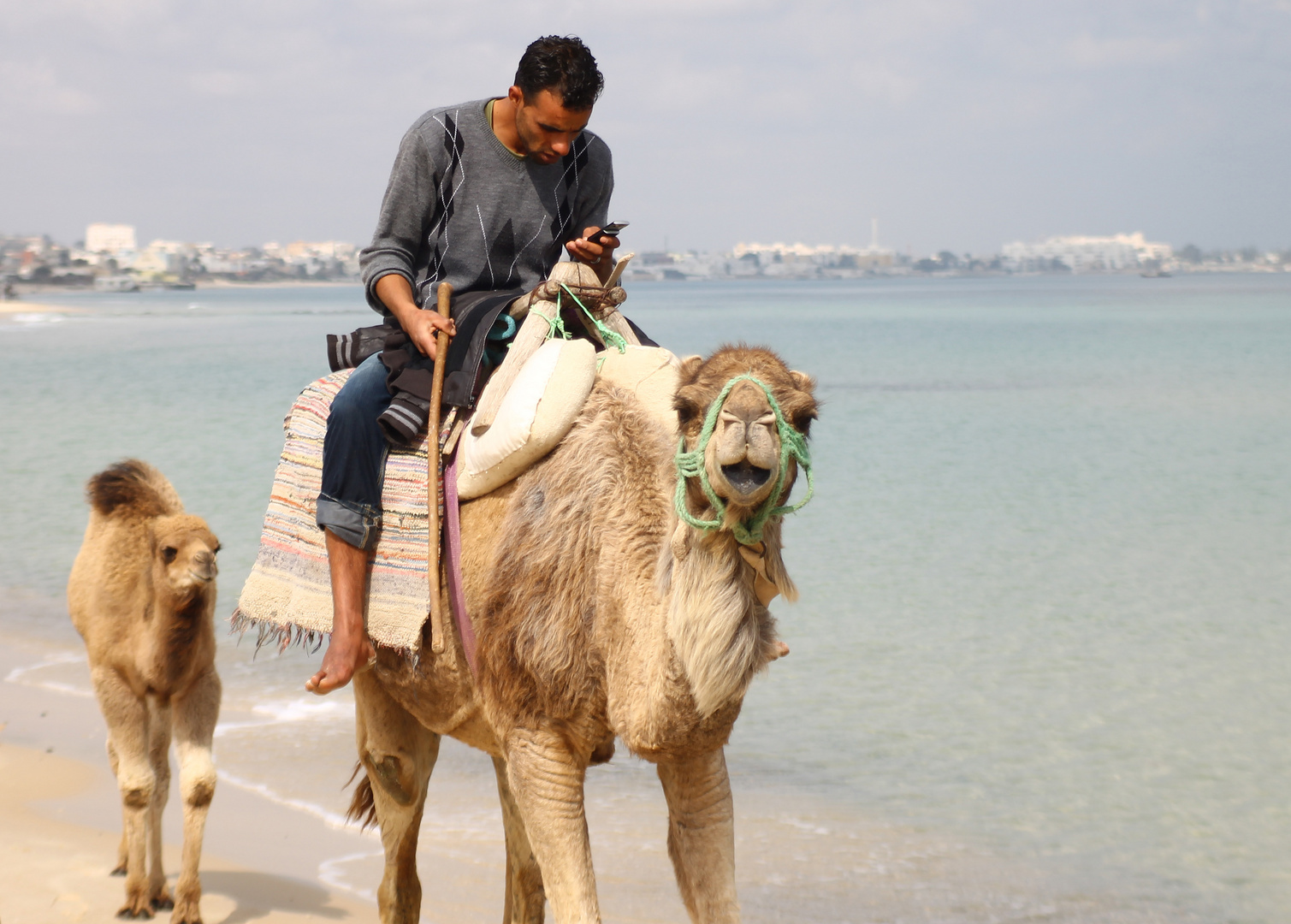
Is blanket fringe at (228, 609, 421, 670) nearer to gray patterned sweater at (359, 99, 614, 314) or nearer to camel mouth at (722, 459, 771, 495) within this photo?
gray patterned sweater at (359, 99, 614, 314)

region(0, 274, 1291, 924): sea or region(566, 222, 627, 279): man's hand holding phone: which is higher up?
region(566, 222, 627, 279): man's hand holding phone

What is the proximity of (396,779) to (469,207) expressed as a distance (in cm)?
192

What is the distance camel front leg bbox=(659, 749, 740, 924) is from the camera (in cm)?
328

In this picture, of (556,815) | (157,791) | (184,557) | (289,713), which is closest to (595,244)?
(556,815)

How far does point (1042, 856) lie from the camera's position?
24.7 feet

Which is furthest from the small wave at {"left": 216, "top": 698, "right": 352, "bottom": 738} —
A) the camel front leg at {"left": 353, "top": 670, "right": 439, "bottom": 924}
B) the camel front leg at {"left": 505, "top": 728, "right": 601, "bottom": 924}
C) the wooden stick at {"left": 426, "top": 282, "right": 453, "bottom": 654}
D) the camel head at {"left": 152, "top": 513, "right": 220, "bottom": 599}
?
the camel front leg at {"left": 505, "top": 728, "right": 601, "bottom": 924}

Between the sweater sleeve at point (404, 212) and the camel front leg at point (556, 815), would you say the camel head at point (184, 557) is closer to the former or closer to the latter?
the sweater sleeve at point (404, 212)

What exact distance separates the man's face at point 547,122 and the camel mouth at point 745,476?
1383mm

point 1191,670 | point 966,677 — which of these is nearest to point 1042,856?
point 966,677

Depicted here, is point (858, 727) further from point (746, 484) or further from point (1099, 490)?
point (1099, 490)

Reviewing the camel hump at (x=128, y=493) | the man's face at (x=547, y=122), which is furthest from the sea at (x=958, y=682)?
the camel hump at (x=128, y=493)

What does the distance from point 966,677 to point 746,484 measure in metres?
8.47

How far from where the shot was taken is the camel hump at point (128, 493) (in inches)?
262

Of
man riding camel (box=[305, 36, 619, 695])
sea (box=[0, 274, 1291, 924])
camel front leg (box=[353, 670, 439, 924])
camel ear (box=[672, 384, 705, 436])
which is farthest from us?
sea (box=[0, 274, 1291, 924])
